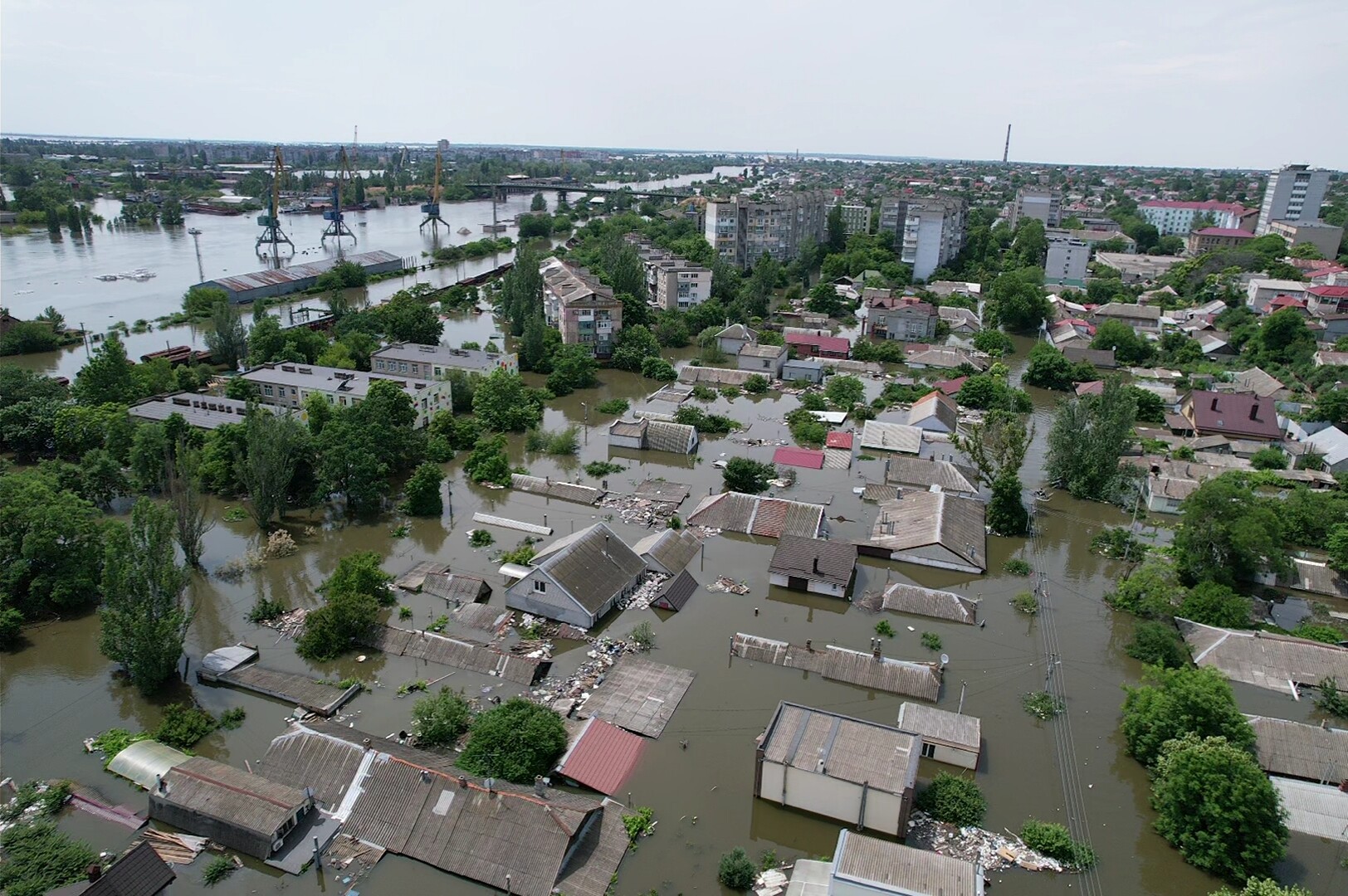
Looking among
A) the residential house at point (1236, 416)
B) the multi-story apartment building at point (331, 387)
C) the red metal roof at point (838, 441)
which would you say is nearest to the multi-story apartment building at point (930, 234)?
the residential house at point (1236, 416)

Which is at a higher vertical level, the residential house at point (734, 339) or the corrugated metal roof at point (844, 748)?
the residential house at point (734, 339)

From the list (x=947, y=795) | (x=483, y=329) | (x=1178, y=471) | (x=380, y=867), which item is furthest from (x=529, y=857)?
(x=483, y=329)

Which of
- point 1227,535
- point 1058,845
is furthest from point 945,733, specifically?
point 1227,535

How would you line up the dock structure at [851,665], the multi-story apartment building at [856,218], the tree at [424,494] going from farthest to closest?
the multi-story apartment building at [856,218], the tree at [424,494], the dock structure at [851,665]

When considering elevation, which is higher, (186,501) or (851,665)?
(186,501)

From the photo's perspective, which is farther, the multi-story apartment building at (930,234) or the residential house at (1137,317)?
the multi-story apartment building at (930,234)

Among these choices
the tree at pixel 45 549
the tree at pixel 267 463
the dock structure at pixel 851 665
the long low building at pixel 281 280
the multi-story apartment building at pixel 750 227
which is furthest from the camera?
the multi-story apartment building at pixel 750 227

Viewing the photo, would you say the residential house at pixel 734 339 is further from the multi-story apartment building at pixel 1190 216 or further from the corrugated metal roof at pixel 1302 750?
the multi-story apartment building at pixel 1190 216

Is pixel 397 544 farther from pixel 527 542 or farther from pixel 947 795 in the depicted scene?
pixel 947 795

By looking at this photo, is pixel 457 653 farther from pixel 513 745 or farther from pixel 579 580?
pixel 513 745
